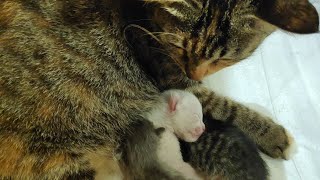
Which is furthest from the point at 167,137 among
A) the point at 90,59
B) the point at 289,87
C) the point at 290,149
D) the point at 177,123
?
the point at 289,87

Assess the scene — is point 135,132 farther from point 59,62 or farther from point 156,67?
point 59,62

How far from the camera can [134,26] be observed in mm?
1403

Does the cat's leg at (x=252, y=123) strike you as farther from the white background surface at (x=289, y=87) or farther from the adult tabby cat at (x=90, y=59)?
the adult tabby cat at (x=90, y=59)

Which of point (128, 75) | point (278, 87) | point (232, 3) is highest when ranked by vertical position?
point (232, 3)

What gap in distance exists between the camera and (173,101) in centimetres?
161

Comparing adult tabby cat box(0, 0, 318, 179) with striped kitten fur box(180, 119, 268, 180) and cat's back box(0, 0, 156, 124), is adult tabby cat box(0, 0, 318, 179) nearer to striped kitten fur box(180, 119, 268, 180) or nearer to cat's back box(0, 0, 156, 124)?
cat's back box(0, 0, 156, 124)

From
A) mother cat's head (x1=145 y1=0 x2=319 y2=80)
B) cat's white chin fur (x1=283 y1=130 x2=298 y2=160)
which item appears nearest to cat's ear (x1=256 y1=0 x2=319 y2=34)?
mother cat's head (x1=145 y1=0 x2=319 y2=80)

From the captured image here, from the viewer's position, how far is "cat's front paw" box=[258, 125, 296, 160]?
5.67 feet

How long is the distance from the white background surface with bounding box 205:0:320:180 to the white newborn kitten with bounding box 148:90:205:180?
0.89 ft

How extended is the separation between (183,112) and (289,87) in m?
0.57

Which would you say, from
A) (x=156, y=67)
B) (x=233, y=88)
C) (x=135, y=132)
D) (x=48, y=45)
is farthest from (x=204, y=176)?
(x=48, y=45)

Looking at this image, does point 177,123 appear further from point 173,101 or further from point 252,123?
point 252,123

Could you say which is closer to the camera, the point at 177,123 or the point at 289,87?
the point at 177,123

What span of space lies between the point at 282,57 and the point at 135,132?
2.74 feet
